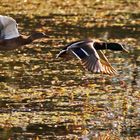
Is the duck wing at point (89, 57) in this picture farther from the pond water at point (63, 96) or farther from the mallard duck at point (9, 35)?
the mallard duck at point (9, 35)

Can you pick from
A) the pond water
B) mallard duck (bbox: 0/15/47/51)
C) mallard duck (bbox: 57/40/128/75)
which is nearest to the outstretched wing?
mallard duck (bbox: 0/15/47/51)

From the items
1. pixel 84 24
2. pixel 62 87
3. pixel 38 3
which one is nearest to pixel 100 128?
pixel 62 87

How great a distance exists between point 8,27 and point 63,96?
1273 millimetres

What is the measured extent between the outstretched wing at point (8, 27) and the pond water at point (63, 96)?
0.84m

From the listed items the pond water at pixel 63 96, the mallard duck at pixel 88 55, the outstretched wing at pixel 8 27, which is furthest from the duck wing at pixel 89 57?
the outstretched wing at pixel 8 27

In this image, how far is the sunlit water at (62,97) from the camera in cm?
771

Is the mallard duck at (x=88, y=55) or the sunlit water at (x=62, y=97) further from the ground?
the mallard duck at (x=88, y=55)

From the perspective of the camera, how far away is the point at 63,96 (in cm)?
912

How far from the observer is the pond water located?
7.68 m

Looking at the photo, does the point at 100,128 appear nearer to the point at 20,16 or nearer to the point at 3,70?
A: the point at 3,70

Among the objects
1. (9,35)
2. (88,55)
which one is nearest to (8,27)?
(9,35)

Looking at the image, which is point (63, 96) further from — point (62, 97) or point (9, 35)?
point (9, 35)

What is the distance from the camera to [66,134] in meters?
7.51

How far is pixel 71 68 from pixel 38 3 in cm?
809
